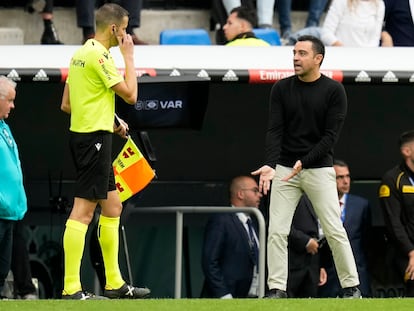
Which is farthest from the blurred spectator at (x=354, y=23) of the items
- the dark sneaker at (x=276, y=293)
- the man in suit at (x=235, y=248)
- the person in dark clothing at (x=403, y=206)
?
the dark sneaker at (x=276, y=293)

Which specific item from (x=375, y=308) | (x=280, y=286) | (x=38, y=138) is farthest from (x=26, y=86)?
(x=375, y=308)

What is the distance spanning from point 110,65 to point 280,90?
4.17ft

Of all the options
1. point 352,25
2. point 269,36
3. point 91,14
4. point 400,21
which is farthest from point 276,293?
point 400,21

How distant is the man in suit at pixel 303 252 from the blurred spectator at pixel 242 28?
1448mm

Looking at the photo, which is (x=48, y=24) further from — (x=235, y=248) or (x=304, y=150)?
(x=304, y=150)

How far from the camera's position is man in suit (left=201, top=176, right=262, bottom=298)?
477 inches

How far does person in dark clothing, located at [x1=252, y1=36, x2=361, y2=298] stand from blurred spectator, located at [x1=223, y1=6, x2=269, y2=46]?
2.29 m

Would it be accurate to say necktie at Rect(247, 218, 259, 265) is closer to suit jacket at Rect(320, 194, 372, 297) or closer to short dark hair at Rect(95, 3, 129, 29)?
suit jacket at Rect(320, 194, 372, 297)

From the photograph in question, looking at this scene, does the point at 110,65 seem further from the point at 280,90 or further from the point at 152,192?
the point at 152,192

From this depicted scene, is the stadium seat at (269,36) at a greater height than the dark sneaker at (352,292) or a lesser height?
greater

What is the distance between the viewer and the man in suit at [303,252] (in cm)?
1171

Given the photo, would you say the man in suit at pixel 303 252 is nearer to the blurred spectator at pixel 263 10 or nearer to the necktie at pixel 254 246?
the necktie at pixel 254 246

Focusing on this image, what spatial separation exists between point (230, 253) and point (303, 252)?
710mm

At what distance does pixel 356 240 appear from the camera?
12.1m
